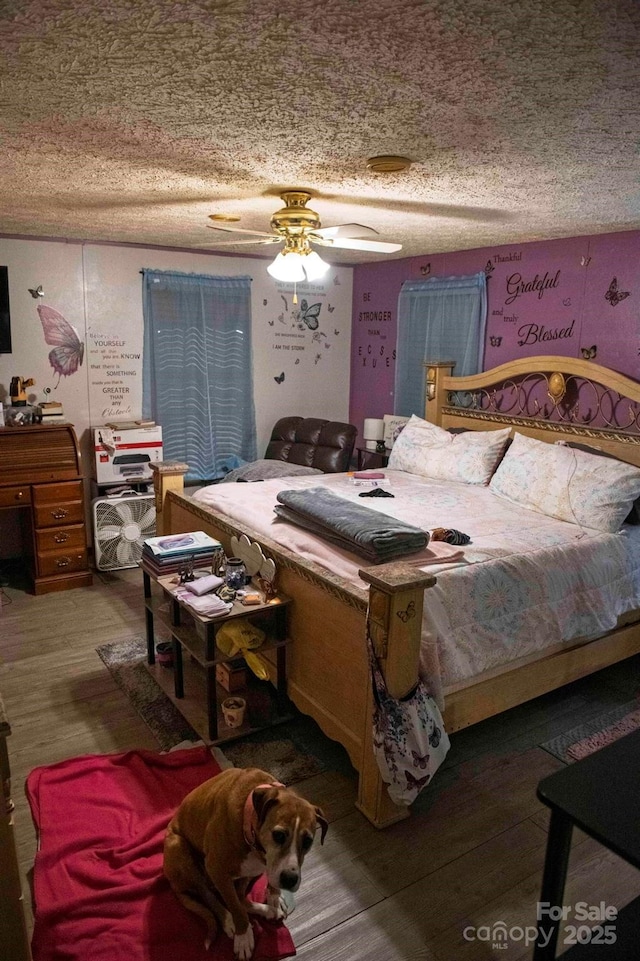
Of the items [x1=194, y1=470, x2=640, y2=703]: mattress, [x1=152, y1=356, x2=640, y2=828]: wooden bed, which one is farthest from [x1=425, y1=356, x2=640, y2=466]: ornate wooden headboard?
[x1=194, y1=470, x2=640, y2=703]: mattress

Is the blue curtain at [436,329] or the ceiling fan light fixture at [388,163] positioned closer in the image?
the ceiling fan light fixture at [388,163]

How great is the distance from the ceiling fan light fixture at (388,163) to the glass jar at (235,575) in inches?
65.4

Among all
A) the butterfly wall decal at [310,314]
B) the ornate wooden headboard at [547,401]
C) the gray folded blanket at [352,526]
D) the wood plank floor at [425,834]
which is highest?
the butterfly wall decal at [310,314]

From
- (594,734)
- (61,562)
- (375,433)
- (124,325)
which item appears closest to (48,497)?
(61,562)

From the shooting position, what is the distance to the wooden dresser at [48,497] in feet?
13.3

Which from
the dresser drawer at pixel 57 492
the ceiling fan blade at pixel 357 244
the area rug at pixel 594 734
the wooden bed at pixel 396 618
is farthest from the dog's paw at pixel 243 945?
the dresser drawer at pixel 57 492

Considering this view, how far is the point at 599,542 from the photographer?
2.92 meters

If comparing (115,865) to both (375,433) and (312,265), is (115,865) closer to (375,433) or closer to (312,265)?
(312,265)

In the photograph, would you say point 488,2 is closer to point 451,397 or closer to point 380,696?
point 380,696

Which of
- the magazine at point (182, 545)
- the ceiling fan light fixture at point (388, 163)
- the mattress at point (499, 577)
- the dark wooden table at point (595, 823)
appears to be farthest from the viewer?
the magazine at point (182, 545)

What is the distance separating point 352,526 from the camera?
268 cm

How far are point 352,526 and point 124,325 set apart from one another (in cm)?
294

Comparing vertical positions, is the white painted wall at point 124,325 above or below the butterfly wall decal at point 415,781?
above

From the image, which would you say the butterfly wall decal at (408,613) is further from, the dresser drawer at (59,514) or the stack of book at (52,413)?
the stack of book at (52,413)
